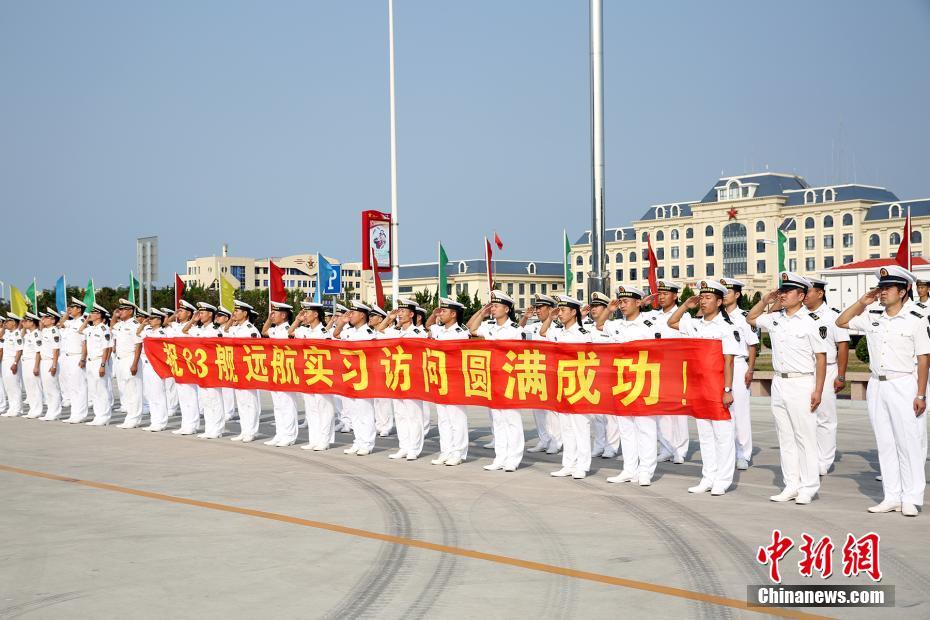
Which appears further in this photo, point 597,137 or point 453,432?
point 597,137

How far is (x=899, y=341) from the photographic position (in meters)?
8.44

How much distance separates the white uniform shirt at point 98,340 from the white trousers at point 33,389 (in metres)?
2.60

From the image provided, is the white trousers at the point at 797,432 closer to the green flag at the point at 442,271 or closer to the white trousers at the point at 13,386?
the green flag at the point at 442,271

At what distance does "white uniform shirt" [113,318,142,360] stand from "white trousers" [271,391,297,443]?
352cm

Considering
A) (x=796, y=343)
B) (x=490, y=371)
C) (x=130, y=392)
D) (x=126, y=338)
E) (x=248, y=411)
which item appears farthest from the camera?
(x=130, y=392)

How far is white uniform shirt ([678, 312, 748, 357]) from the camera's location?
9.92 meters

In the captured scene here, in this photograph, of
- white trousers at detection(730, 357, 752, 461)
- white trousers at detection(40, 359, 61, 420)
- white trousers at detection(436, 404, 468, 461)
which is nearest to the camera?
white trousers at detection(730, 357, 752, 461)

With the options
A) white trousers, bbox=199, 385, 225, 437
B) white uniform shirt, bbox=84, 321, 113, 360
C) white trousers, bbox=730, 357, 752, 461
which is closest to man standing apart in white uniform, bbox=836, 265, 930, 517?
white trousers, bbox=730, 357, 752, 461

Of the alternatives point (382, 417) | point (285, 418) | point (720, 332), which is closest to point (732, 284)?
point (720, 332)

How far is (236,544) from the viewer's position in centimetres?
745

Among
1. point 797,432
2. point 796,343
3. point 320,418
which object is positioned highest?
point 796,343

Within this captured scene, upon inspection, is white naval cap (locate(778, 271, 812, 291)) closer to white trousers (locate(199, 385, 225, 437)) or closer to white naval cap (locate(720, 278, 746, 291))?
white naval cap (locate(720, 278, 746, 291))

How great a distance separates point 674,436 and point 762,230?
11470 cm

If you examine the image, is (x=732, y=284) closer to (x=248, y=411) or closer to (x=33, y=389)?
(x=248, y=411)
